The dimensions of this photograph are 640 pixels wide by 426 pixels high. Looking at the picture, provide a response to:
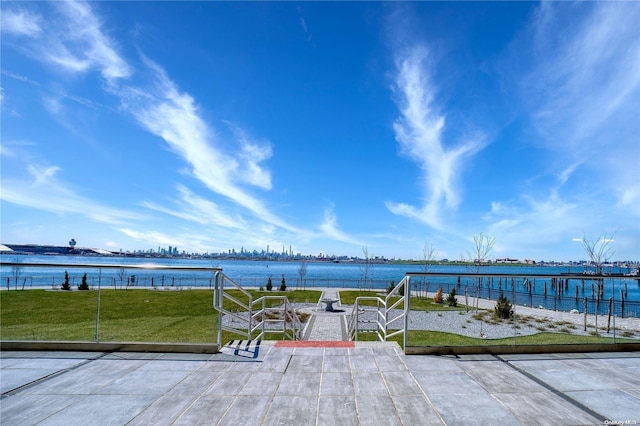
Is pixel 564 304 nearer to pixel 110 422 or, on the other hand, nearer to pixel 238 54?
pixel 238 54

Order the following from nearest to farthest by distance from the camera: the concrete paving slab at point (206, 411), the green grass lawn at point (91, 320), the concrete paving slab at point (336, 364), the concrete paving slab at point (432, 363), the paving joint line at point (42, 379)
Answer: the concrete paving slab at point (206, 411) < the paving joint line at point (42, 379) < the concrete paving slab at point (336, 364) < the concrete paving slab at point (432, 363) < the green grass lawn at point (91, 320)

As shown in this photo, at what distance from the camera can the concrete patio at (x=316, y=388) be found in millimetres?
3000

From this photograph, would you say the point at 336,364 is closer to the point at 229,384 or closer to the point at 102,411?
the point at 229,384

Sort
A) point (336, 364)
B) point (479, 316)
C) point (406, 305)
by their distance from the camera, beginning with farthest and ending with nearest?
1. point (479, 316)
2. point (406, 305)
3. point (336, 364)

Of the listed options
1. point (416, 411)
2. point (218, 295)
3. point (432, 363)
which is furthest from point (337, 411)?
point (218, 295)

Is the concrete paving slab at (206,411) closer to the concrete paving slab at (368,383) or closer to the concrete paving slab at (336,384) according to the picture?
the concrete paving slab at (336,384)

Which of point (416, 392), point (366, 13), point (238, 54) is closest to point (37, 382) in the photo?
point (416, 392)

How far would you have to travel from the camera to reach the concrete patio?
300cm

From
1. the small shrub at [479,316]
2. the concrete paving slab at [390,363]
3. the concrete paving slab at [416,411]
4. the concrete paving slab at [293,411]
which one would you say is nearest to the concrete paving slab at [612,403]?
the concrete paving slab at [416,411]

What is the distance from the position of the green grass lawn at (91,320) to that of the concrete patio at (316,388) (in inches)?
27.1

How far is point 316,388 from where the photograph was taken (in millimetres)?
3625

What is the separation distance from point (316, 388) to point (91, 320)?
17.7ft

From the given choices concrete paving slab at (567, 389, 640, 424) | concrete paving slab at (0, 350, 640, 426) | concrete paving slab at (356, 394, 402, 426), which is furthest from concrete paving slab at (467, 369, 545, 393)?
concrete paving slab at (356, 394, 402, 426)

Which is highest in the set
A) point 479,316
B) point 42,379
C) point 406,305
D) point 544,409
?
point 406,305
